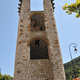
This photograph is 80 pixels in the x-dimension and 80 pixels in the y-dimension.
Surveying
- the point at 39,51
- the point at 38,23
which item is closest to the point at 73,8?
the point at 39,51

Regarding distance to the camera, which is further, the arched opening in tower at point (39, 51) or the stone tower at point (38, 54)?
the arched opening in tower at point (39, 51)

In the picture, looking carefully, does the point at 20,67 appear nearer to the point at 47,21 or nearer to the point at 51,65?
the point at 51,65

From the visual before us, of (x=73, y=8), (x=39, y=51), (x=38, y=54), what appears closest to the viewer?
(x=73, y=8)

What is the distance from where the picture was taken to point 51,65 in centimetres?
820

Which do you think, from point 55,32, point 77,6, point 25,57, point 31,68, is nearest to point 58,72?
point 31,68

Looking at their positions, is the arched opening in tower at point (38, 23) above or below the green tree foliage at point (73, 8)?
above

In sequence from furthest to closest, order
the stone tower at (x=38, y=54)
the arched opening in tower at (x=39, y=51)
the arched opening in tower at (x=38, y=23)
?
the arched opening in tower at (x=38, y=23) → the arched opening in tower at (x=39, y=51) → the stone tower at (x=38, y=54)

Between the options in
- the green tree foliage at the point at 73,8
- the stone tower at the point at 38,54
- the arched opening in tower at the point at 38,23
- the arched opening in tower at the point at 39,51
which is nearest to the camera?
the green tree foliage at the point at 73,8

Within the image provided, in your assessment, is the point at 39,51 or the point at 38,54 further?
the point at 39,51

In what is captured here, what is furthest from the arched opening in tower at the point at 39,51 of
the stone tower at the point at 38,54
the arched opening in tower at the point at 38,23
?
the arched opening in tower at the point at 38,23

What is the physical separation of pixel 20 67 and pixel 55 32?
16.3 feet

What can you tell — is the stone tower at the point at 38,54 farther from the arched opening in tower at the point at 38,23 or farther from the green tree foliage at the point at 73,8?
the green tree foliage at the point at 73,8

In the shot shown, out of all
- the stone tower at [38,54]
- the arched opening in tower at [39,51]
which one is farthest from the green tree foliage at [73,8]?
the arched opening in tower at [39,51]

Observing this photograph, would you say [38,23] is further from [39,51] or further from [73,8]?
[73,8]
